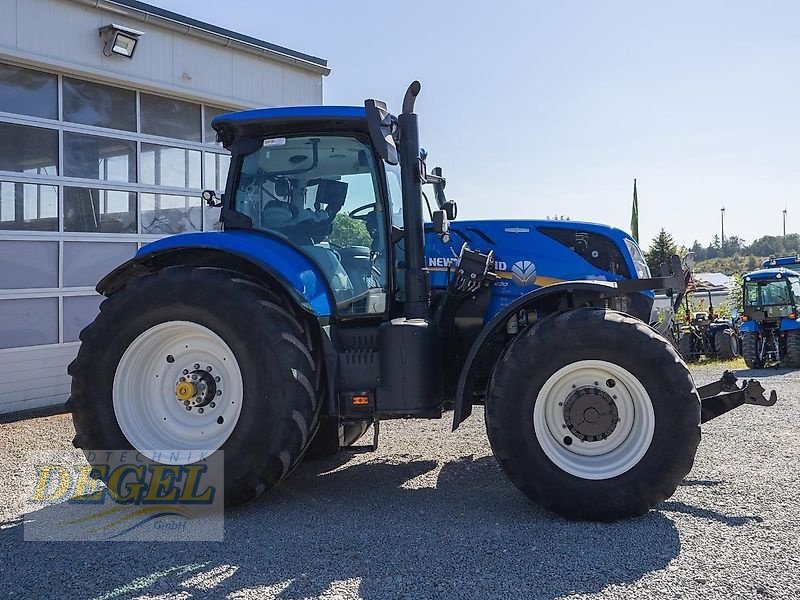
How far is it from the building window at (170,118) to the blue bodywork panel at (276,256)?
5217mm

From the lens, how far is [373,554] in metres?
3.84

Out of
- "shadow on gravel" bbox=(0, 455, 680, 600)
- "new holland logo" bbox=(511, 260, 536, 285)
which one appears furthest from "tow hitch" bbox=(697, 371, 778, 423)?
"new holland logo" bbox=(511, 260, 536, 285)

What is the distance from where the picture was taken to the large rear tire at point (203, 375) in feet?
14.8

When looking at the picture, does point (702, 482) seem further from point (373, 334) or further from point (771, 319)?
point (771, 319)

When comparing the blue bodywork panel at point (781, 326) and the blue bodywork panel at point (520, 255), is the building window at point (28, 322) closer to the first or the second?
the blue bodywork panel at point (520, 255)

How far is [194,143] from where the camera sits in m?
10.1

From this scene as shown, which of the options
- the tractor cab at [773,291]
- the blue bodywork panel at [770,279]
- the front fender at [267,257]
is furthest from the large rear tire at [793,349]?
the front fender at [267,257]

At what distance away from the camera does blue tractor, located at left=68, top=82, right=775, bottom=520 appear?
14.3 ft

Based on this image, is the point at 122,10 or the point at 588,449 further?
the point at 122,10

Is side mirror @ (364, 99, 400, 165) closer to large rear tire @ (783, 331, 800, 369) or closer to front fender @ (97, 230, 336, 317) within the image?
front fender @ (97, 230, 336, 317)

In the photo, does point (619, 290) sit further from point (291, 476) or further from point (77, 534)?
point (77, 534)

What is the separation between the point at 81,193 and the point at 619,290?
21.8ft

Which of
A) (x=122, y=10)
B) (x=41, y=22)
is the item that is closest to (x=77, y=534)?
(x=41, y=22)

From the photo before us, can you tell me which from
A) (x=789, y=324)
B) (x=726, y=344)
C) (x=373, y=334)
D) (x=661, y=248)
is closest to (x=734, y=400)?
(x=373, y=334)
